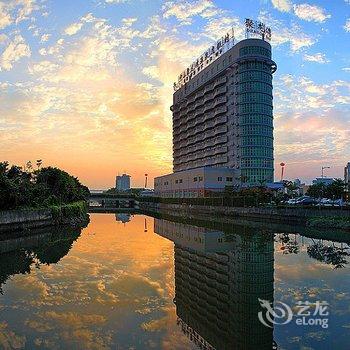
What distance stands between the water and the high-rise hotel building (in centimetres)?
8276

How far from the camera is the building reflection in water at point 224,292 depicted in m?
16.0

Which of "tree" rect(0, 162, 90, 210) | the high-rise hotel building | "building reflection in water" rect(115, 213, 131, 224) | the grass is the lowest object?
"building reflection in water" rect(115, 213, 131, 224)

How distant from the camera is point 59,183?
299 ft

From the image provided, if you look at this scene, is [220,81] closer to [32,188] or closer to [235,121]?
[235,121]

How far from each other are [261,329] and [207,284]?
8.63 m

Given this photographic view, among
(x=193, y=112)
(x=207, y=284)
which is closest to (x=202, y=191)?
(x=193, y=112)

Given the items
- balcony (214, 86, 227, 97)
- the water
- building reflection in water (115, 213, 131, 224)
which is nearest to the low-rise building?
building reflection in water (115, 213, 131, 224)

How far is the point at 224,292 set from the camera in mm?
22922

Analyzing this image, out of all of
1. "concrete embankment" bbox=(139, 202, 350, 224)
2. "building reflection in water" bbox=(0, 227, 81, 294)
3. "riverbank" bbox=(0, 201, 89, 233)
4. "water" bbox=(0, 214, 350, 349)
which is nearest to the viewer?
"water" bbox=(0, 214, 350, 349)

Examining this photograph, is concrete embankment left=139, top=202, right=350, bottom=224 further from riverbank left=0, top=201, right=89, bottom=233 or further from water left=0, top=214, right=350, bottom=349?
riverbank left=0, top=201, right=89, bottom=233

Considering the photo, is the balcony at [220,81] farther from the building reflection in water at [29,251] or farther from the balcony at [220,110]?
the building reflection in water at [29,251]

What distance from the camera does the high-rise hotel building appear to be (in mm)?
126438

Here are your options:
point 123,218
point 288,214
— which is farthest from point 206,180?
point 288,214

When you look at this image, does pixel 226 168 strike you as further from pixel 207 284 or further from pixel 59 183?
pixel 207 284
